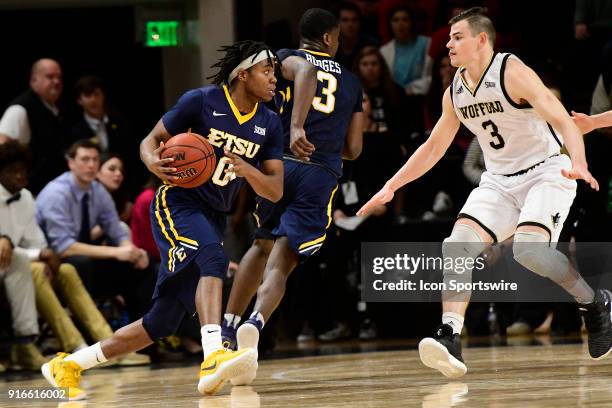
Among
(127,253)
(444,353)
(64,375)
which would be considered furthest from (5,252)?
(444,353)

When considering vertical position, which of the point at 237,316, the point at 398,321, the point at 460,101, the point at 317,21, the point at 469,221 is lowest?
the point at 398,321

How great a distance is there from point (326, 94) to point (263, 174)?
1.31 metres

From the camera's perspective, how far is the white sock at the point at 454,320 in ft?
20.1

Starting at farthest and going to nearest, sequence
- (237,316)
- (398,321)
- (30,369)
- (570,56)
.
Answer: (570,56), (398,321), (30,369), (237,316)

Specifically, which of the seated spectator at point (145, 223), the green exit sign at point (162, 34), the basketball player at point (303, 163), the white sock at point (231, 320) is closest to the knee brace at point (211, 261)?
the basketball player at point (303, 163)

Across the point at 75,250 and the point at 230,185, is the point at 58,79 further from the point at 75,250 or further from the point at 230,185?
the point at 230,185

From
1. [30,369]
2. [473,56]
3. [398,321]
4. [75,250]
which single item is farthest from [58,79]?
[473,56]

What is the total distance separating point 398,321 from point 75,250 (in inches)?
111

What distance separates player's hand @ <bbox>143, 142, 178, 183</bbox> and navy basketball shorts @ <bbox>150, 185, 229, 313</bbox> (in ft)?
0.68

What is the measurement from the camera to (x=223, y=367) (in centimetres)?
556

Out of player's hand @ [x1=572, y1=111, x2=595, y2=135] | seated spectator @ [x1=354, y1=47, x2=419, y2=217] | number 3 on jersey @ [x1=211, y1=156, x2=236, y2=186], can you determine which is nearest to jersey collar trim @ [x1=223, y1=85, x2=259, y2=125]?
number 3 on jersey @ [x1=211, y1=156, x2=236, y2=186]

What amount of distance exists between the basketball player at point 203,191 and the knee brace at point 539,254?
128 cm

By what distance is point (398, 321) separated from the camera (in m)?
10.0

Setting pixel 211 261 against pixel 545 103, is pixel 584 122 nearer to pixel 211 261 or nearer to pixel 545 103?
pixel 545 103
